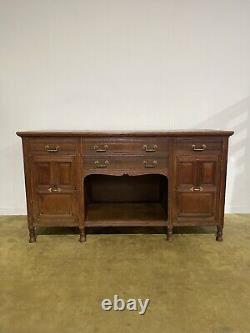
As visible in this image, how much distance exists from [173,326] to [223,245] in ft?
3.39

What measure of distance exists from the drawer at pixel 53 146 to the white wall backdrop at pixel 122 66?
0.64m

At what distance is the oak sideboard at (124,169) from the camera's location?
2.22 metres

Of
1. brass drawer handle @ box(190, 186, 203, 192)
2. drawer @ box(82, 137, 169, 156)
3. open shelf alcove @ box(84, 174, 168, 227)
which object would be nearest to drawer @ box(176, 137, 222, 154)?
drawer @ box(82, 137, 169, 156)

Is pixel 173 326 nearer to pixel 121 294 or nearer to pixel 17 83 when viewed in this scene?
pixel 121 294

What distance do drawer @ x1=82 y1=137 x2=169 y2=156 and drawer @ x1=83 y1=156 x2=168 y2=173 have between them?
4 centimetres

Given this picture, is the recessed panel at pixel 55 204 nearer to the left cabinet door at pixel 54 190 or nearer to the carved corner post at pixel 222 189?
the left cabinet door at pixel 54 190

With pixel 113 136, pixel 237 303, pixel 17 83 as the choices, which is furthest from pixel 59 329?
pixel 17 83

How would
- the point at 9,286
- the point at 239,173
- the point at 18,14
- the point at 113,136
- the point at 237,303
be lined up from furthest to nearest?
the point at 239,173 → the point at 18,14 → the point at 113,136 → the point at 9,286 → the point at 237,303

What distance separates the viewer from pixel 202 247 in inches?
89.3

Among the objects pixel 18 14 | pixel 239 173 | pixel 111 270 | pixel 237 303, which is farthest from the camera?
pixel 239 173

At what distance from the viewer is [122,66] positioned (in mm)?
2752

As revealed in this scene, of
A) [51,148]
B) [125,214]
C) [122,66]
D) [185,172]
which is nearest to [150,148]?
[185,172]

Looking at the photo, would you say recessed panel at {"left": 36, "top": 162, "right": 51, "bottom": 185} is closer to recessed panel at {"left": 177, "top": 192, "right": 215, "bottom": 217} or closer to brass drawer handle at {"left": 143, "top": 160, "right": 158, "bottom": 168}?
brass drawer handle at {"left": 143, "top": 160, "right": 158, "bottom": 168}

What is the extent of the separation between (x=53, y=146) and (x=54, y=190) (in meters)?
0.35
